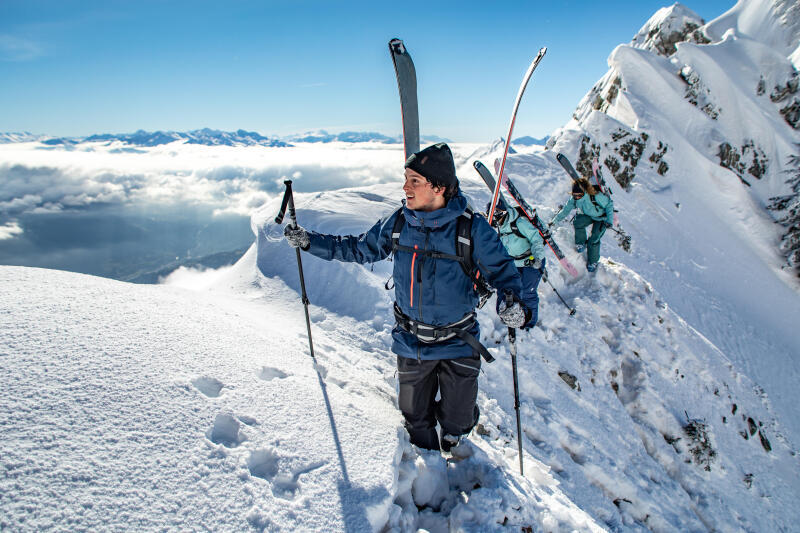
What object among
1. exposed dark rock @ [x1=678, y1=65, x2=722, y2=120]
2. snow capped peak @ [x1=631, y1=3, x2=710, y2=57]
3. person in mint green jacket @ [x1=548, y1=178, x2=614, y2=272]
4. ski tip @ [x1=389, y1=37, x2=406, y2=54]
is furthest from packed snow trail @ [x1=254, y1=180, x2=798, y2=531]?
snow capped peak @ [x1=631, y1=3, x2=710, y2=57]

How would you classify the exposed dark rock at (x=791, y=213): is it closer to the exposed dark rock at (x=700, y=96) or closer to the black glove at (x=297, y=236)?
the exposed dark rock at (x=700, y=96)

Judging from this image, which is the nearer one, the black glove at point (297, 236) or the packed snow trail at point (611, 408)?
the black glove at point (297, 236)

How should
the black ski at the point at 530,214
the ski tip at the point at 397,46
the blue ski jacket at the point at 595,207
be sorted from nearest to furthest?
the ski tip at the point at 397,46, the black ski at the point at 530,214, the blue ski jacket at the point at 595,207

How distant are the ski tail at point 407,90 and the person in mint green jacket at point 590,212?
569cm

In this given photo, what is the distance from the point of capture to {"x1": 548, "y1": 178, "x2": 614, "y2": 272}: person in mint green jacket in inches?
417

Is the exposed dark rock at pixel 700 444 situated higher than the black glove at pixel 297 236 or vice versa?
the black glove at pixel 297 236

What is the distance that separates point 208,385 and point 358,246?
205 cm

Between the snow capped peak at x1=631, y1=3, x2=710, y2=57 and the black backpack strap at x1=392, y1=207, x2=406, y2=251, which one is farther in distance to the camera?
the snow capped peak at x1=631, y1=3, x2=710, y2=57

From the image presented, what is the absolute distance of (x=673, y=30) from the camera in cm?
4422

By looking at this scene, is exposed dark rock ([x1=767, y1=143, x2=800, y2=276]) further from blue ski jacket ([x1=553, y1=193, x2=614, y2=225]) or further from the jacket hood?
the jacket hood

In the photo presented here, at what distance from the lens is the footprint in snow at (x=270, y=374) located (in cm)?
395

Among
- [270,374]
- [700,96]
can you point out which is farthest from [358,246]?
[700,96]

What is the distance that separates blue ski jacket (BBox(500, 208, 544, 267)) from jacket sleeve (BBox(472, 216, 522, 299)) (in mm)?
3690

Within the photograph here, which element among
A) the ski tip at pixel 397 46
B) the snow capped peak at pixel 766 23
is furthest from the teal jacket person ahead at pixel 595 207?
the snow capped peak at pixel 766 23
